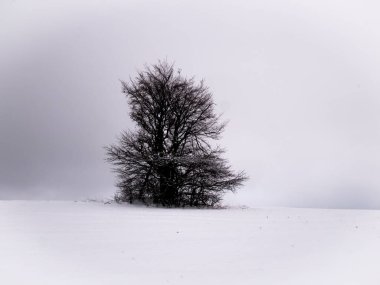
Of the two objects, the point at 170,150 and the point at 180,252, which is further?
the point at 170,150

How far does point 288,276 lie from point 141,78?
15030 mm

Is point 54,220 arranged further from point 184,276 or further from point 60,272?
point 184,276

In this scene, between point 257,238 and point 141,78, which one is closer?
point 257,238

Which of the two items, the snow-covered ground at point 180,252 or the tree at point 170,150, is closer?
the snow-covered ground at point 180,252

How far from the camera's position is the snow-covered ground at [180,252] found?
595 centimetres

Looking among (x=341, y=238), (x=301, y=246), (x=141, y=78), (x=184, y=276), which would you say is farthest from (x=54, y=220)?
(x=141, y=78)

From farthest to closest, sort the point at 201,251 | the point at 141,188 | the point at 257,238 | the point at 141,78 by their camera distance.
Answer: the point at 141,78
the point at 141,188
the point at 257,238
the point at 201,251

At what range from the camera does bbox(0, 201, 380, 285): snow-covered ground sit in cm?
595

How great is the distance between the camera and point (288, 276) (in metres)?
6.19

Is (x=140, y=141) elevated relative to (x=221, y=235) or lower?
elevated

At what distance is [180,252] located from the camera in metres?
7.13

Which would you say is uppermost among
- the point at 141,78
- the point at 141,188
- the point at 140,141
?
the point at 141,78

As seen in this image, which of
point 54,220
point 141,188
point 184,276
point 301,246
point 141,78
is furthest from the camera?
point 141,78

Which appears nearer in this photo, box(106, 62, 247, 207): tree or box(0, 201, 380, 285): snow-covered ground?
box(0, 201, 380, 285): snow-covered ground
